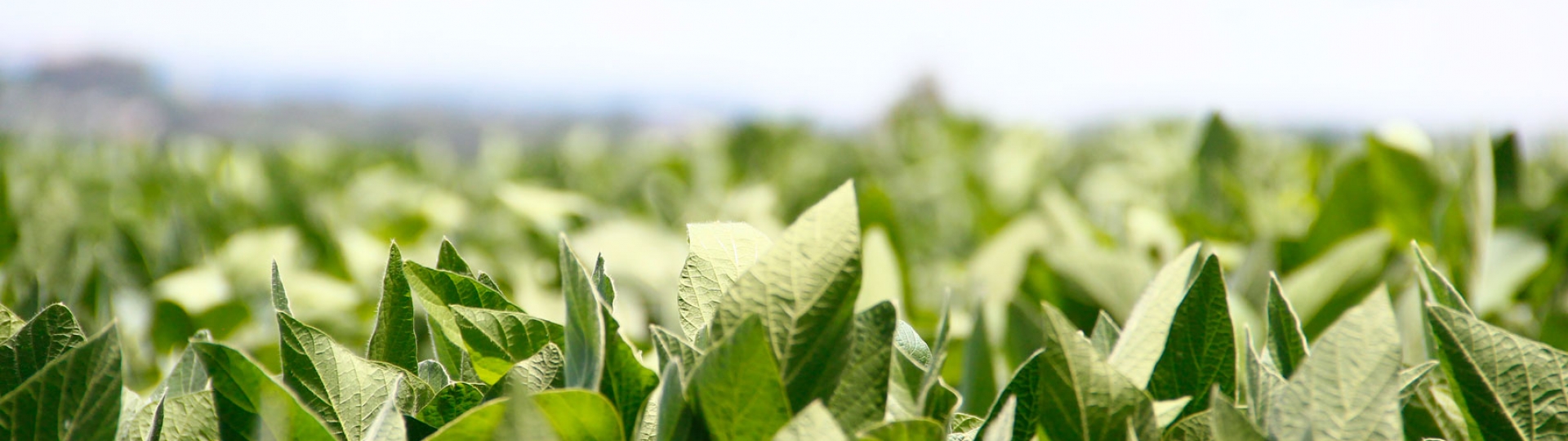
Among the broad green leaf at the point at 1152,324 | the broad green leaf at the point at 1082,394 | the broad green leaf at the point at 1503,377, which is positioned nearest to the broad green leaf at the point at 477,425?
the broad green leaf at the point at 1082,394

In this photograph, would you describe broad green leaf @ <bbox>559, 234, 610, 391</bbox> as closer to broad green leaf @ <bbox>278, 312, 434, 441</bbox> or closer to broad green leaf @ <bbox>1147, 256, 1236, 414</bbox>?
broad green leaf @ <bbox>278, 312, 434, 441</bbox>

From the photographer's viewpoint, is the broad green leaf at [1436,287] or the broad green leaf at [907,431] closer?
the broad green leaf at [907,431]

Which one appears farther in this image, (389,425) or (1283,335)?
(1283,335)

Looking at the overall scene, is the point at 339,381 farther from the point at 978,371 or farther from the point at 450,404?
the point at 978,371

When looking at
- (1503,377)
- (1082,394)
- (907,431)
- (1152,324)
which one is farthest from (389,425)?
(1503,377)

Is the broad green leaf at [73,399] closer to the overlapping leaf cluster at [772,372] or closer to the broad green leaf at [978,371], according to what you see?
the overlapping leaf cluster at [772,372]

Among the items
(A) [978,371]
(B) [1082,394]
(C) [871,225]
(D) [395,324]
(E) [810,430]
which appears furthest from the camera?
(C) [871,225]

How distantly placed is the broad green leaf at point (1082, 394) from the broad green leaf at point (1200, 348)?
0.10m

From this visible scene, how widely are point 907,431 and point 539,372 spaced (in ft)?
0.83

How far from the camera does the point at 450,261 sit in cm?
76

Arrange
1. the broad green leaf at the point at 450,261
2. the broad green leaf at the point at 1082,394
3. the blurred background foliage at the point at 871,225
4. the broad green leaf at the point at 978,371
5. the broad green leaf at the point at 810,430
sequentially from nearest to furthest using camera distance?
1. the broad green leaf at the point at 810,430
2. the broad green leaf at the point at 1082,394
3. the broad green leaf at the point at 450,261
4. the broad green leaf at the point at 978,371
5. the blurred background foliage at the point at 871,225

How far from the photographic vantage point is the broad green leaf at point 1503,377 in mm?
659

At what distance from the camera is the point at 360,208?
8.94 feet

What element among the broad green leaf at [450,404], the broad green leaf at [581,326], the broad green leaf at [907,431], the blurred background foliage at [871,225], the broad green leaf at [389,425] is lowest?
the blurred background foliage at [871,225]
